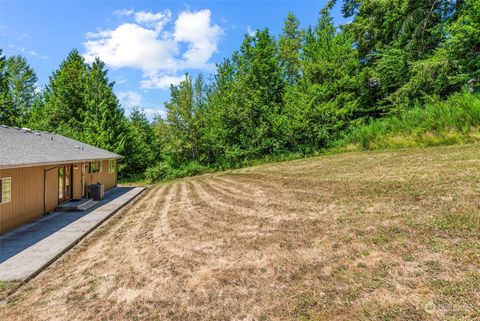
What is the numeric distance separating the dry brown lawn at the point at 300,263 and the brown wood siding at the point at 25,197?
2.80 metres

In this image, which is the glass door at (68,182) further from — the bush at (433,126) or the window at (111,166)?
the bush at (433,126)

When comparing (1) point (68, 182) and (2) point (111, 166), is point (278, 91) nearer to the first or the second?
(2) point (111, 166)

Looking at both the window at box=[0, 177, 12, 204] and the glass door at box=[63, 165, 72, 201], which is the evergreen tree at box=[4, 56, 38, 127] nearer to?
the glass door at box=[63, 165, 72, 201]

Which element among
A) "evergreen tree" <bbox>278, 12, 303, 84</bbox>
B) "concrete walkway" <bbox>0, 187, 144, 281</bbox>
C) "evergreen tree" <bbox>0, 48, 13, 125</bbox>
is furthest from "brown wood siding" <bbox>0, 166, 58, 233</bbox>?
"evergreen tree" <bbox>278, 12, 303, 84</bbox>

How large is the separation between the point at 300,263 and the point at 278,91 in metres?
24.4

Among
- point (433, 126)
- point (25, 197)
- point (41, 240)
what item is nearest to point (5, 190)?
point (25, 197)

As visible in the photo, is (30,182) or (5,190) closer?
(5,190)

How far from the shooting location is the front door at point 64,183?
11.5m

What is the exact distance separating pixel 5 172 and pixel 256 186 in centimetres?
928

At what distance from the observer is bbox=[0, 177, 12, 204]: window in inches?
303

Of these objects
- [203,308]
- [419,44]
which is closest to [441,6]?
[419,44]

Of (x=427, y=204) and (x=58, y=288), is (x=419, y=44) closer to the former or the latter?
(x=427, y=204)

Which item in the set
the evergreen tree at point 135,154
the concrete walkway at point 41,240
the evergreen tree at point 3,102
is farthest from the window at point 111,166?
the evergreen tree at point 3,102

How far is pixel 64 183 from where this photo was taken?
12.1m
